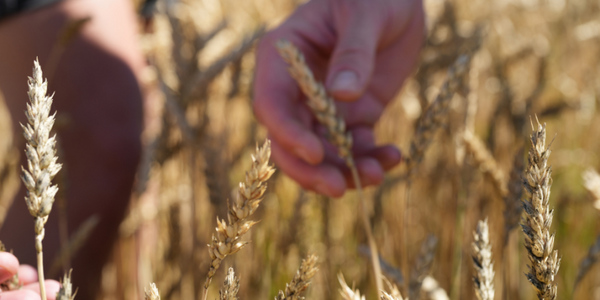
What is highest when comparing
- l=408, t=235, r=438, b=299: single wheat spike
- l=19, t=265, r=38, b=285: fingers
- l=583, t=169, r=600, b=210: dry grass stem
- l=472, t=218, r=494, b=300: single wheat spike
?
l=19, t=265, r=38, b=285: fingers

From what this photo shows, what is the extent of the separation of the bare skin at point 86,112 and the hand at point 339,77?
0.44 m

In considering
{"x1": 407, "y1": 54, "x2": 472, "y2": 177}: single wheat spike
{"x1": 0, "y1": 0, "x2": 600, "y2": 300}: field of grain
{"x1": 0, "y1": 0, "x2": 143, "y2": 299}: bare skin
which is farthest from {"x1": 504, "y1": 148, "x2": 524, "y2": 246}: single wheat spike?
{"x1": 0, "y1": 0, "x2": 143, "y2": 299}: bare skin

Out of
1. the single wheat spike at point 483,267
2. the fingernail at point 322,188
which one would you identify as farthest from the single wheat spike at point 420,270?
the fingernail at point 322,188

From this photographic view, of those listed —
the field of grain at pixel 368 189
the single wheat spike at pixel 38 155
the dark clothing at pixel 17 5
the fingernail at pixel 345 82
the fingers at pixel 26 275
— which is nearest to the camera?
the single wheat spike at pixel 38 155

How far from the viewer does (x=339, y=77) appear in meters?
0.65

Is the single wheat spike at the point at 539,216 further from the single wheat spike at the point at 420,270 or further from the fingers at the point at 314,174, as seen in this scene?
the fingers at the point at 314,174

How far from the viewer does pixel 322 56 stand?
0.93m

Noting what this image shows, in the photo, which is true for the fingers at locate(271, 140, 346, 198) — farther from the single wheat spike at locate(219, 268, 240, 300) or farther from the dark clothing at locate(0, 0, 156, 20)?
the dark clothing at locate(0, 0, 156, 20)

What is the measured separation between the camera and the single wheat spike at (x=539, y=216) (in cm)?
33

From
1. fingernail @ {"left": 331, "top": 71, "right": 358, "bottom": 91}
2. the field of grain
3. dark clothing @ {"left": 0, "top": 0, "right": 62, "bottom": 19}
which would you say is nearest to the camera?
fingernail @ {"left": 331, "top": 71, "right": 358, "bottom": 91}

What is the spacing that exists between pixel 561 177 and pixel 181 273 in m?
1.52

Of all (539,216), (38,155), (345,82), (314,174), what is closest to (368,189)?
(314,174)

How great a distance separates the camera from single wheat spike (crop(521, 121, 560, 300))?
1.07 ft

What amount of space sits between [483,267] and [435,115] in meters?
0.21
